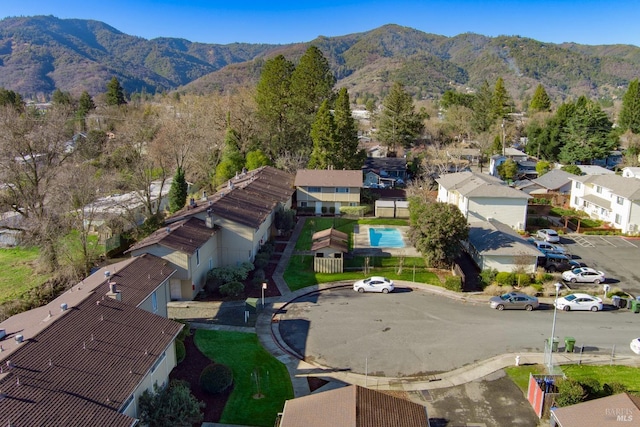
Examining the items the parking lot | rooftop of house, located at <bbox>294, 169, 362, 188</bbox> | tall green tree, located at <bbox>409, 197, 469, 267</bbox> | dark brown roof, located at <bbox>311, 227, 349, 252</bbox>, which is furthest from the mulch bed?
rooftop of house, located at <bbox>294, 169, 362, 188</bbox>

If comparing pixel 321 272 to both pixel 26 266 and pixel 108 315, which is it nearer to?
pixel 108 315

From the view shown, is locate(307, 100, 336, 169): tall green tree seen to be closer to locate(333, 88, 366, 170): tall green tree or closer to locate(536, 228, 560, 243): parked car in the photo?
locate(333, 88, 366, 170): tall green tree

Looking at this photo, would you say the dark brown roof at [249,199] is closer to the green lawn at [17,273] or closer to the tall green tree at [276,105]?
the tall green tree at [276,105]

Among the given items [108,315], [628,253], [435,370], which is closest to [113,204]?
[108,315]

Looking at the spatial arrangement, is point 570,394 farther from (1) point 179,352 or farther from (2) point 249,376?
(1) point 179,352

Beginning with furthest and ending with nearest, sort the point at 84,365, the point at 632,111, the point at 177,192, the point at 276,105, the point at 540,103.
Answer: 1. the point at 540,103
2. the point at 632,111
3. the point at 276,105
4. the point at 177,192
5. the point at 84,365

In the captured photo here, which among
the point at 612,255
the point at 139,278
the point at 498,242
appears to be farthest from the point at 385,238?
the point at 139,278

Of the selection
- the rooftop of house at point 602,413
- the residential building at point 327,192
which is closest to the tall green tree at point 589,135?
the residential building at point 327,192
